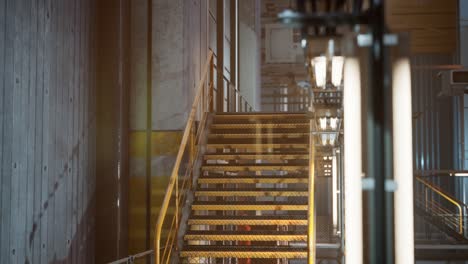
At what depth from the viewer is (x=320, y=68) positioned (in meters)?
7.10

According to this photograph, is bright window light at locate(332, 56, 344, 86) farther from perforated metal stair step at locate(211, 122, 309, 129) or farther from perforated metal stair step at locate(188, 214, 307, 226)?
perforated metal stair step at locate(211, 122, 309, 129)

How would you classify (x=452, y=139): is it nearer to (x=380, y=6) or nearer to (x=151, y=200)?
(x=151, y=200)

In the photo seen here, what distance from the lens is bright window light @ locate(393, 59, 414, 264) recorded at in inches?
129

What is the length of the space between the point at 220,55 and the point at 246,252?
348 inches

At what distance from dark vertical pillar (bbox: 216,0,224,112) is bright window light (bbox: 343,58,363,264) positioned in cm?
1187

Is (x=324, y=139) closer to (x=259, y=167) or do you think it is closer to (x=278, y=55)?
(x=259, y=167)

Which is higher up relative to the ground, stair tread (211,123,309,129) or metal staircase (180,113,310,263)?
stair tread (211,123,309,129)

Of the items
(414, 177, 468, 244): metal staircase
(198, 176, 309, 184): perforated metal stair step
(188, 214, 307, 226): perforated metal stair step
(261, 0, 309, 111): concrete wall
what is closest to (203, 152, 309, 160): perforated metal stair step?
(198, 176, 309, 184): perforated metal stair step

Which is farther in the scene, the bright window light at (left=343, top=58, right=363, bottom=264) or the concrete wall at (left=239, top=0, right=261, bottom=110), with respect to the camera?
the concrete wall at (left=239, top=0, right=261, bottom=110)

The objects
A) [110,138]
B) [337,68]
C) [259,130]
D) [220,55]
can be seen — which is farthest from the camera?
[220,55]

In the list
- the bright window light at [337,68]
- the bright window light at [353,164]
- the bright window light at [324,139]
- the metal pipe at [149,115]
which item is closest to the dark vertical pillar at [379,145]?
the bright window light at [353,164]

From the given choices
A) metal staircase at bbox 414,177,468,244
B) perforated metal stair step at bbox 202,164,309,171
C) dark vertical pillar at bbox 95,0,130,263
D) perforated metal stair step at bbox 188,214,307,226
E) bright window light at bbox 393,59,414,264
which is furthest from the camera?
metal staircase at bbox 414,177,468,244

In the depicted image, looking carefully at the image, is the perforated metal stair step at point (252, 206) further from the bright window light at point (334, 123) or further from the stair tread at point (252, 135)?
the stair tread at point (252, 135)

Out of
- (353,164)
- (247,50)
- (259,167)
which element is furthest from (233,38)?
(353,164)
